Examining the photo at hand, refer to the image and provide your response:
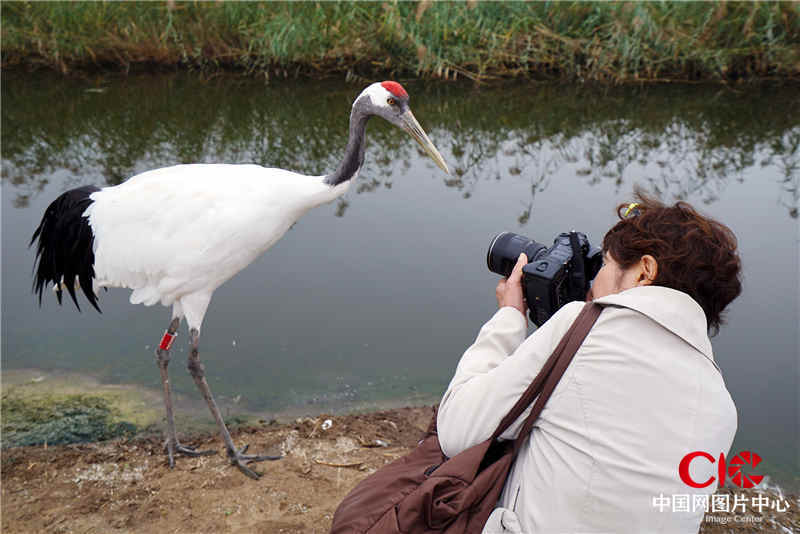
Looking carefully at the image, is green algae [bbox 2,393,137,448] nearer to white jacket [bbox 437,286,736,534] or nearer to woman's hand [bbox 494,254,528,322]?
woman's hand [bbox 494,254,528,322]

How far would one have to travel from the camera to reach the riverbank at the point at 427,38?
7.18 m

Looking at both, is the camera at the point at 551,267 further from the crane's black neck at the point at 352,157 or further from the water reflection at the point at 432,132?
the water reflection at the point at 432,132

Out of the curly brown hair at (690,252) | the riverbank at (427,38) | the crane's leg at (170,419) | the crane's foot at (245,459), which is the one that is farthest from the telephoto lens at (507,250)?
the riverbank at (427,38)

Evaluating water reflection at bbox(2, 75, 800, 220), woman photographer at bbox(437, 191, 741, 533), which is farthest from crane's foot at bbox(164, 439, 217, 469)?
water reflection at bbox(2, 75, 800, 220)

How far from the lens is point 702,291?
125 centimetres

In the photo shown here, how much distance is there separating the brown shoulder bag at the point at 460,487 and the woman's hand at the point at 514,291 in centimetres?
30

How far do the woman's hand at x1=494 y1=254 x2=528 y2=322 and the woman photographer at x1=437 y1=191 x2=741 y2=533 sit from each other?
233 millimetres

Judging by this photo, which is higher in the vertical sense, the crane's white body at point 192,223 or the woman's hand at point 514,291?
the woman's hand at point 514,291

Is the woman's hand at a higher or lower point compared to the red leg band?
higher

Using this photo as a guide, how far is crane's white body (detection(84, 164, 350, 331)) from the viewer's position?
2.64 metres

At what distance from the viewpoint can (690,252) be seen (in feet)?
4.02

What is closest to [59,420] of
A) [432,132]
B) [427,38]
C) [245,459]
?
[245,459]

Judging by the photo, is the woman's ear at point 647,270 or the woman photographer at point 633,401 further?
the woman's ear at point 647,270

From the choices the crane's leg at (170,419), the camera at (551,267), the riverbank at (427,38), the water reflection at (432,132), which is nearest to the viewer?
the camera at (551,267)
